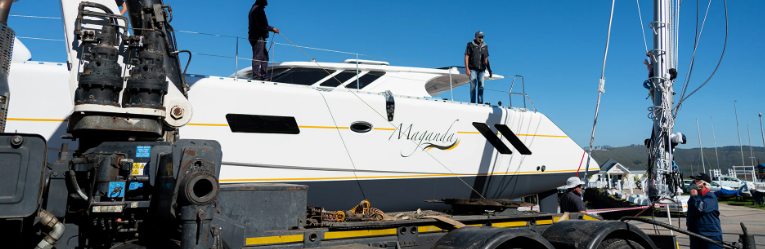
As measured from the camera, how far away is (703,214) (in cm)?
586

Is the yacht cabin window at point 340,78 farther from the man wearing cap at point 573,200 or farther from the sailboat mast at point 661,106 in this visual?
the sailboat mast at point 661,106

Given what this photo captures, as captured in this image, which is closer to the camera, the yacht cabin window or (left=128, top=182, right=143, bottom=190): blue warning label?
(left=128, top=182, right=143, bottom=190): blue warning label

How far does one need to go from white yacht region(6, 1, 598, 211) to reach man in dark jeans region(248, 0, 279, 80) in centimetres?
46

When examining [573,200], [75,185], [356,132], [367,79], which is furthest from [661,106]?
[75,185]

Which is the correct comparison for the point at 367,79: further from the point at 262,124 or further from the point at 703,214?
the point at 703,214

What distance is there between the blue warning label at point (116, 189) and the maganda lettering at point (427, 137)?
5.66m

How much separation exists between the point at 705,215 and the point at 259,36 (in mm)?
6702

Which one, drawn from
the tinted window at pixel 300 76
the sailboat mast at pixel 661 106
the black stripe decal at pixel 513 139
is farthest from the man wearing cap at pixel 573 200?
the tinted window at pixel 300 76

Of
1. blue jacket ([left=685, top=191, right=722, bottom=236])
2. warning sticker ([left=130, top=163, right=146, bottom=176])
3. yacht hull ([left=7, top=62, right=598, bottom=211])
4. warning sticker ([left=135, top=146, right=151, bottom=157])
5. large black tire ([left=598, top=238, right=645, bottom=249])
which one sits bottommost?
large black tire ([left=598, top=238, right=645, bottom=249])

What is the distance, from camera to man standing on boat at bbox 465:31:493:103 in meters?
10.4

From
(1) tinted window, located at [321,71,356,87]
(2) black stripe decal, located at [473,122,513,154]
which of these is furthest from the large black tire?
(1) tinted window, located at [321,71,356,87]

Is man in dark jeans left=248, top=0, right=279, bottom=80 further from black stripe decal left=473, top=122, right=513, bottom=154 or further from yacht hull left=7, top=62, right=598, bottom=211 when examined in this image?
black stripe decal left=473, top=122, right=513, bottom=154

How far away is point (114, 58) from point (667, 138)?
34.6ft

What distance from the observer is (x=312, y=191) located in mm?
8258
